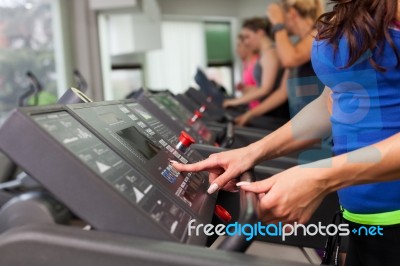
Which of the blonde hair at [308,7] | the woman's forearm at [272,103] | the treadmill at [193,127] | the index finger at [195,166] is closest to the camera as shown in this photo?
the index finger at [195,166]

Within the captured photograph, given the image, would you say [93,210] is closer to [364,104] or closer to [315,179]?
[315,179]

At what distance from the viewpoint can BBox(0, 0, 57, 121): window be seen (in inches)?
151

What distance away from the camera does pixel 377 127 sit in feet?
2.84

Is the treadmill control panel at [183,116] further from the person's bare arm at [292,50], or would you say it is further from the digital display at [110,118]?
the digital display at [110,118]

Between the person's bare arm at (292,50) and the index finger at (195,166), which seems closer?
the index finger at (195,166)

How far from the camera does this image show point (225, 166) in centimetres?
97

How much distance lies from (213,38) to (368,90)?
8.40 m

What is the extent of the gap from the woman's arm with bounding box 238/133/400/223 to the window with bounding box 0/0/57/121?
3386 millimetres

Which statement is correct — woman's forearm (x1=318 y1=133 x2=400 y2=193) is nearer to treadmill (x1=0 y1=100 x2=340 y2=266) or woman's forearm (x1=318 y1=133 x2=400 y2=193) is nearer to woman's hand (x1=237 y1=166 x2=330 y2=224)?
woman's hand (x1=237 y1=166 x2=330 y2=224)

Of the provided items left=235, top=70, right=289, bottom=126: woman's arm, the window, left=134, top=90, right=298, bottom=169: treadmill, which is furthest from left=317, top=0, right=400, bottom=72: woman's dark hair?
the window

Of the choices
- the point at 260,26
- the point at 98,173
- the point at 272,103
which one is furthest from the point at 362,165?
the point at 260,26

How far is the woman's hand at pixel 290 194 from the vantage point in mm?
684

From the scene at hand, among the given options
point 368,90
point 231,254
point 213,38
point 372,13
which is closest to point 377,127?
point 368,90

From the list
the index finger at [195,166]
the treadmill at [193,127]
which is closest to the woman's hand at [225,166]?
the index finger at [195,166]
